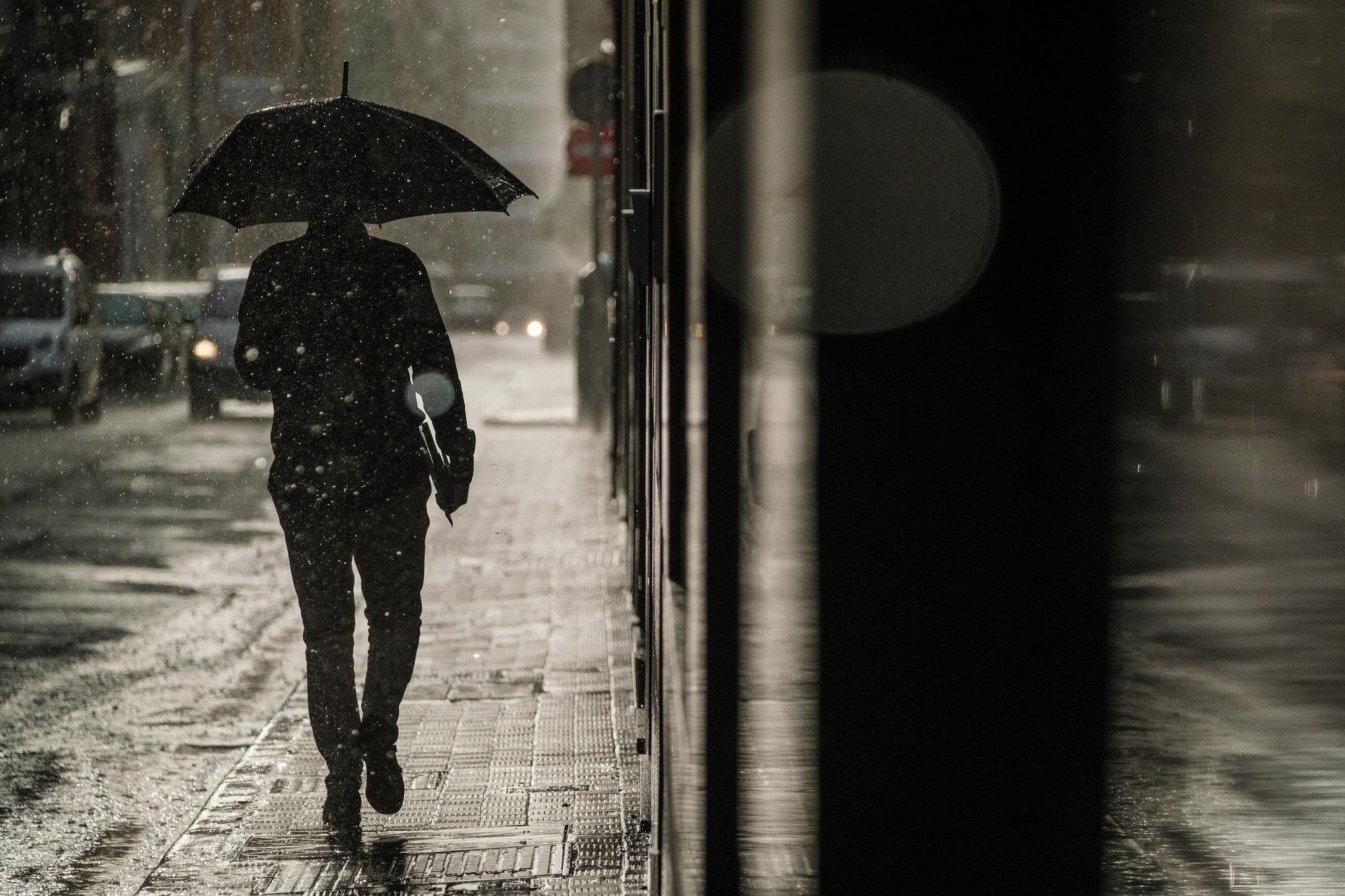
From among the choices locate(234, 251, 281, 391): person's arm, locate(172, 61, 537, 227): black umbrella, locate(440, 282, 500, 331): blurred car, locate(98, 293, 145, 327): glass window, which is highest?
locate(172, 61, 537, 227): black umbrella

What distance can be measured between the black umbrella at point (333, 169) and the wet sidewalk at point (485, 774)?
166 centimetres

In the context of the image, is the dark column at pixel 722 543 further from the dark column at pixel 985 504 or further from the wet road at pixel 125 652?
the wet road at pixel 125 652

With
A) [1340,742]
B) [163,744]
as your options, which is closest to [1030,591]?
[1340,742]

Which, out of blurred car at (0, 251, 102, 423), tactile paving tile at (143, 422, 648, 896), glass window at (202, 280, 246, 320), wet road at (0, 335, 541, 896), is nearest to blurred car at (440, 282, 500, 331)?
blurred car at (0, 251, 102, 423)

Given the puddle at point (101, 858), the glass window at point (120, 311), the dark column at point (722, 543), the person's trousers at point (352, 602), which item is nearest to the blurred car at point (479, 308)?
the glass window at point (120, 311)

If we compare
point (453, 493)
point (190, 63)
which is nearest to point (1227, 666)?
point (453, 493)

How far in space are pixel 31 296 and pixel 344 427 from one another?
1746 centimetres

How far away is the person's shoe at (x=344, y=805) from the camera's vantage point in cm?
452

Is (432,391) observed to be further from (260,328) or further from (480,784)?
(480,784)

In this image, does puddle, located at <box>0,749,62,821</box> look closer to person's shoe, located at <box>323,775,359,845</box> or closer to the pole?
person's shoe, located at <box>323,775,359,845</box>

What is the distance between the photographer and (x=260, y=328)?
4.34 metres

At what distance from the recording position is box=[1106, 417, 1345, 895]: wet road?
4207 mm

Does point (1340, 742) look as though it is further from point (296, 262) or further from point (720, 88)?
point (720, 88)

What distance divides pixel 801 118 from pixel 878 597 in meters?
0.70
